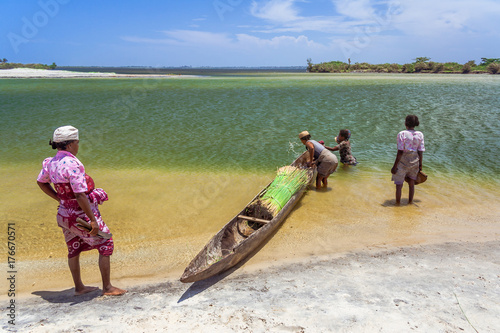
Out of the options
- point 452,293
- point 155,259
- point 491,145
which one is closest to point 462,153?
point 491,145

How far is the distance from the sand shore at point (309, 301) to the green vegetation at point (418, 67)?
73.1 meters

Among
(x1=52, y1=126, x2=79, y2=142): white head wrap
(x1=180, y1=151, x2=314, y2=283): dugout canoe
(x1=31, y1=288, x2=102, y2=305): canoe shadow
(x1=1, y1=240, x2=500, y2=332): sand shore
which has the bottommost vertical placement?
(x1=31, y1=288, x2=102, y2=305): canoe shadow

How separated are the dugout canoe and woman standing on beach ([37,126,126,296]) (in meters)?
1.18

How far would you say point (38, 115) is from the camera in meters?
19.1

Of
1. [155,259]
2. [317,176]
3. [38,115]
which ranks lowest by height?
[155,259]

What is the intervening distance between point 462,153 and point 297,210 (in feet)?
26.3

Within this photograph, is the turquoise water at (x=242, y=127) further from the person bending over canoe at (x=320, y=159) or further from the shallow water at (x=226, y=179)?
the person bending over canoe at (x=320, y=159)

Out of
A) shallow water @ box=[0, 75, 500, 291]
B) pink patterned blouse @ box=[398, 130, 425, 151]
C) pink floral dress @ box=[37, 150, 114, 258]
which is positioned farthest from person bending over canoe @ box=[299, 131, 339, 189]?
pink floral dress @ box=[37, 150, 114, 258]

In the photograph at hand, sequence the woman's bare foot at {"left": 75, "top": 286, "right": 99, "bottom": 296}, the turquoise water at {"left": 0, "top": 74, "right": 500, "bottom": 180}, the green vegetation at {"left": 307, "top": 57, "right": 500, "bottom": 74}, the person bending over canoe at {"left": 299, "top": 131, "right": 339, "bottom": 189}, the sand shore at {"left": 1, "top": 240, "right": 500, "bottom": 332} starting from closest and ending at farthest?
the sand shore at {"left": 1, "top": 240, "right": 500, "bottom": 332} < the woman's bare foot at {"left": 75, "top": 286, "right": 99, "bottom": 296} < the person bending over canoe at {"left": 299, "top": 131, "right": 339, "bottom": 189} < the turquoise water at {"left": 0, "top": 74, "right": 500, "bottom": 180} < the green vegetation at {"left": 307, "top": 57, "right": 500, "bottom": 74}

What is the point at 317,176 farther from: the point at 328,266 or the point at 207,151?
the point at 207,151

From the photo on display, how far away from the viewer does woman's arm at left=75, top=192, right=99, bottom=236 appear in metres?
3.49

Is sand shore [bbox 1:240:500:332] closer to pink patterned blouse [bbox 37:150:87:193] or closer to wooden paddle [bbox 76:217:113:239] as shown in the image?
wooden paddle [bbox 76:217:113:239]

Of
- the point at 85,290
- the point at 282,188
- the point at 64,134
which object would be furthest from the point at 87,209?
the point at 282,188

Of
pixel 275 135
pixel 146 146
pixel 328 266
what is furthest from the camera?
pixel 275 135
